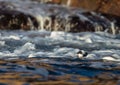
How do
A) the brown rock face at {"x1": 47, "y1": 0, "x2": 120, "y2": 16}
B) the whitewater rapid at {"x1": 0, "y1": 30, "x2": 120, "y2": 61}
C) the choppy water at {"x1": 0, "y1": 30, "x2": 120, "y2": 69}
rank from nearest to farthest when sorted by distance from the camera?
the choppy water at {"x1": 0, "y1": 30, "x2": 120, "y2": 69} → the whitewater rapid at {"x1": 0, "y1": 30, "x2": 120, "y2": 61} → the brown rock face at {"x1": 47, "y1": 0, "x2": 120, "y2": 16}

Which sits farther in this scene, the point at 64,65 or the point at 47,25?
the point at 47,25

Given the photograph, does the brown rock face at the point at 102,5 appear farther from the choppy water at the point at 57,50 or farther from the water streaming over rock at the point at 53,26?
the choppy water at the point at 57,50

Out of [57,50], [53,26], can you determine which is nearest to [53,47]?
[57,50]

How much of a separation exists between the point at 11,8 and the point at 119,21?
3806mm

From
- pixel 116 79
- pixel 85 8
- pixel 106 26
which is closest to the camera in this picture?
pixel 116 79

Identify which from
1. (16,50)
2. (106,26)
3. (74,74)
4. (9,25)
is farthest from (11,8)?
(74,74)

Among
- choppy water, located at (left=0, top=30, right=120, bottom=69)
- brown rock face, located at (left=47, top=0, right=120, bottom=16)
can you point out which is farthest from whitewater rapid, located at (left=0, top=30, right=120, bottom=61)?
brown rock face, located at (left=47, top=0, right=120, bottom=16)

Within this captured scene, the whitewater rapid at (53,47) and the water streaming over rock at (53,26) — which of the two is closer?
the whitewater rapid at (53,47)

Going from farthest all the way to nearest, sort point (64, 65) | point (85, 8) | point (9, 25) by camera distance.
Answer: point (85, 8), point (9, 25), point (64, 65)

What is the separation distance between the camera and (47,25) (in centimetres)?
1263

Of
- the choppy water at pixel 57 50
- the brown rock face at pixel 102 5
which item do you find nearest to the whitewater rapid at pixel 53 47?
the choppy water at pixel 57 50

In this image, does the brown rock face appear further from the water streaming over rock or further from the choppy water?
the choppy water

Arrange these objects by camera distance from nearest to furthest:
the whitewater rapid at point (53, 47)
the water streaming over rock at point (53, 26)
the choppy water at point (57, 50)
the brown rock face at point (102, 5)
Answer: the choppy water at point (57, 50) < the whitewater rapid at point (53, 47) < the water streaming over rock at point (53, 26) < the brown rock face at point (102, 5)

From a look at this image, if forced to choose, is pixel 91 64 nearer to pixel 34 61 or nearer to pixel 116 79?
pixel 34 61
